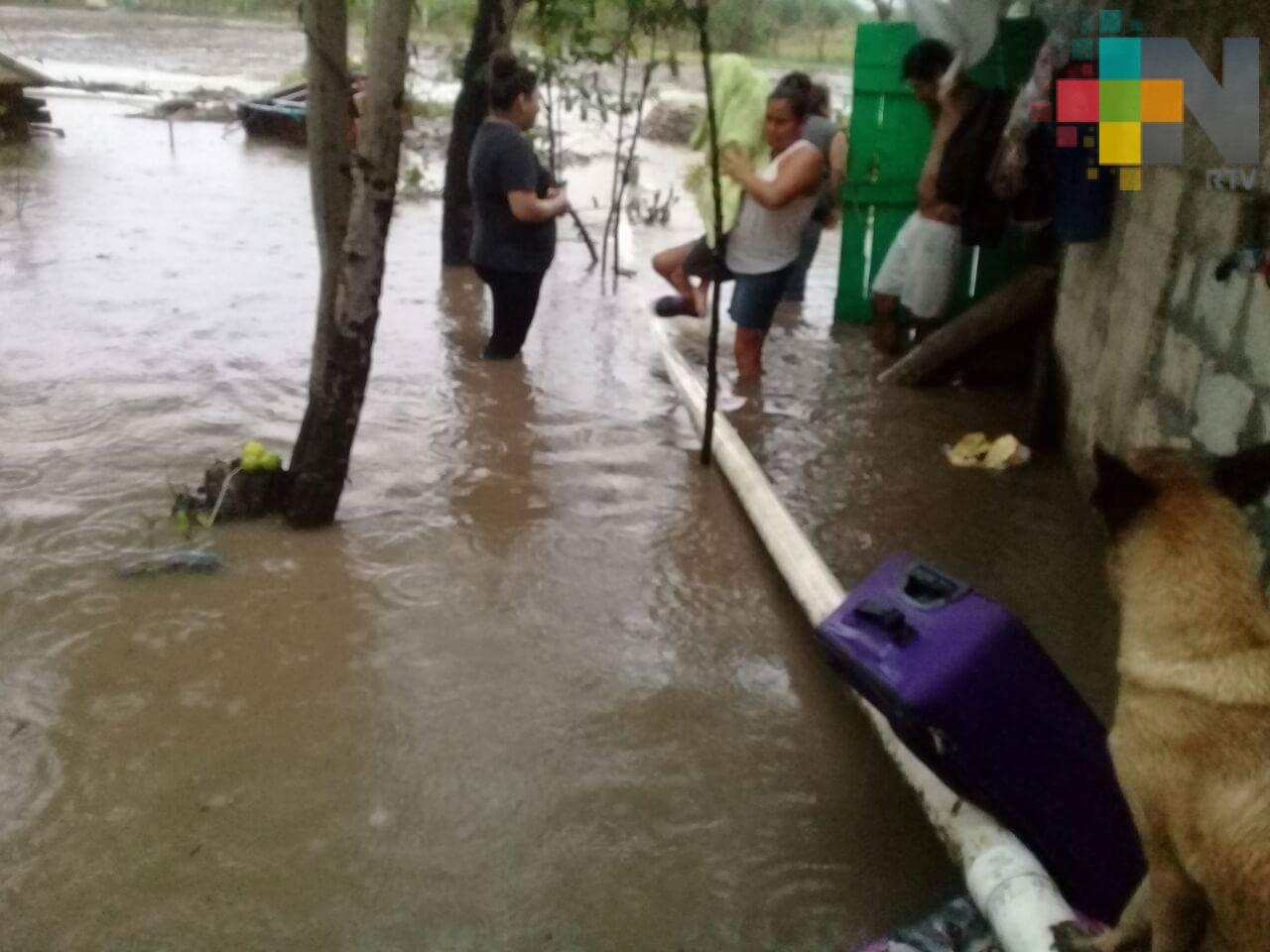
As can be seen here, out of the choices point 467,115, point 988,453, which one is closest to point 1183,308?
point 988,453

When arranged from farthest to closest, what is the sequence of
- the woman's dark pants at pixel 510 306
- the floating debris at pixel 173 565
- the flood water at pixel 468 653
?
the woman's dark pants at pixel 510 306, the floating debris at pixel 173 565, the flood water at pixel 468 653

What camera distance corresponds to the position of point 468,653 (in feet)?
13.5

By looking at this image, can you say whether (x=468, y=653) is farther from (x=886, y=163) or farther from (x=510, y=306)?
(x=886, y=163)

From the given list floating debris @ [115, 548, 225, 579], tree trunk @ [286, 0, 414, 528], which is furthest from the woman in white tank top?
floating debris @ [115, 548, 225, 579]

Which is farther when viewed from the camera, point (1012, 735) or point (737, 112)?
point (737, 112)

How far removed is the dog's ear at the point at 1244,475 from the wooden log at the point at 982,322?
463cm

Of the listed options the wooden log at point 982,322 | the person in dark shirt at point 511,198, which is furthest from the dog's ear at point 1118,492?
the wooden log at point 982,322

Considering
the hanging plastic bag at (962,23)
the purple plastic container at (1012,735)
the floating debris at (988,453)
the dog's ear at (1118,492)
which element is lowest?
the floating debris at (988,453)

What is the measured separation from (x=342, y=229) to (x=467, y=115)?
425 centimetres

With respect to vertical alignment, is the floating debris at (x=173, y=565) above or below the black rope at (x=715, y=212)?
below

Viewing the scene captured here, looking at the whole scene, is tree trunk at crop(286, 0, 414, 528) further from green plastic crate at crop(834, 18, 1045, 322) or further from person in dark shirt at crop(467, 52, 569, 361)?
green plastic crate at crop(834, 18, 1045, 322)

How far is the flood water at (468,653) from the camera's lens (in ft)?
9.77

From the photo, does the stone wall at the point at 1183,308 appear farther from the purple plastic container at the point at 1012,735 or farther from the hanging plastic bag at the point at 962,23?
the purple plastic container at the point at 1012,735

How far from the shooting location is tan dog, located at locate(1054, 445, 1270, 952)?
82.9 inches
